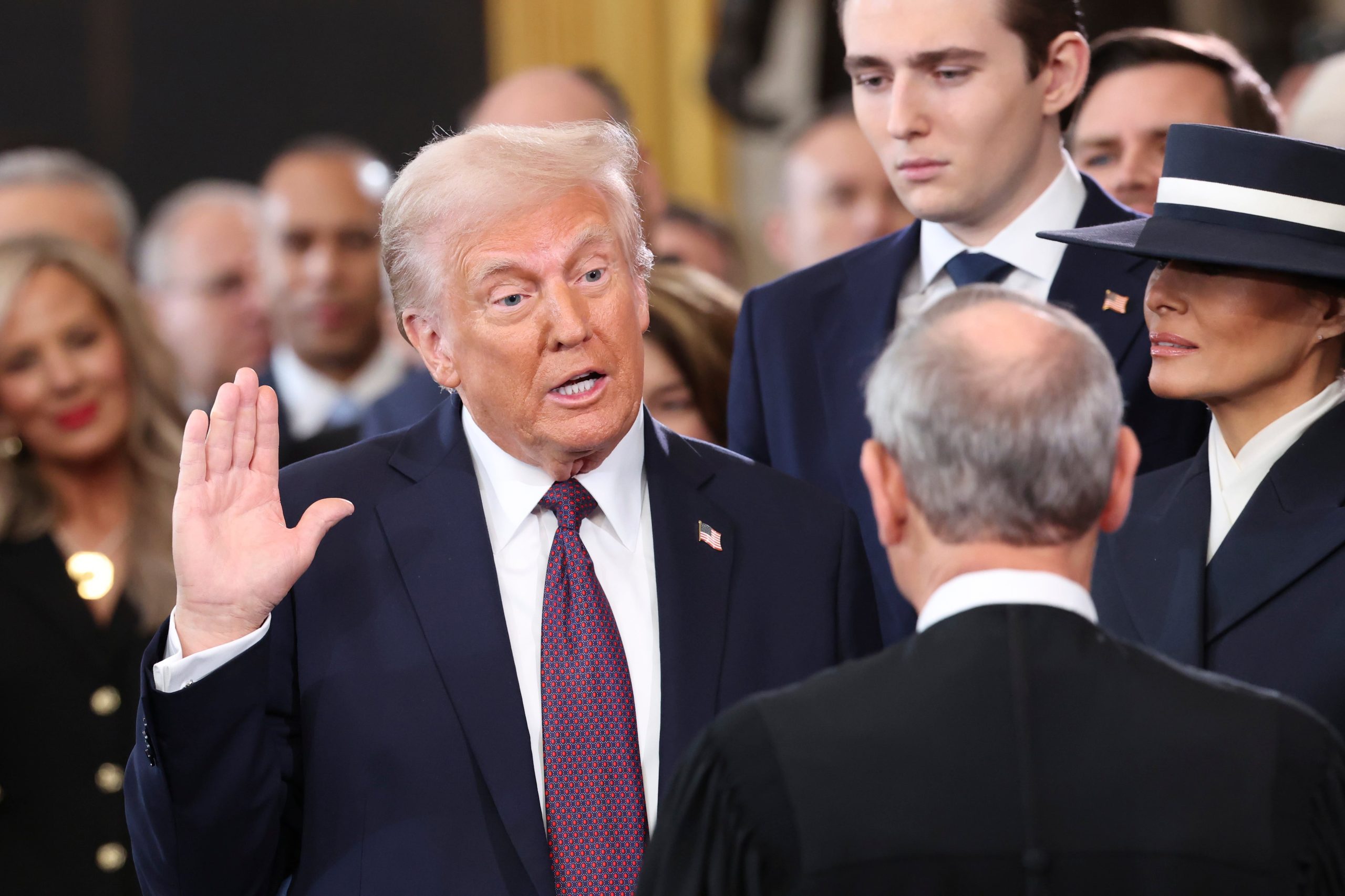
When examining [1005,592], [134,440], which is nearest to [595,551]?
[1005,592]

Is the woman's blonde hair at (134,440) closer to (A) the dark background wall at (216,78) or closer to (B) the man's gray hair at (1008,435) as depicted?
(B) the man's gray hair at (1008,435)

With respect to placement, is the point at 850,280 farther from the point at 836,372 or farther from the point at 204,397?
the point at 204,397

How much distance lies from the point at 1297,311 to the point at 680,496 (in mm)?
990

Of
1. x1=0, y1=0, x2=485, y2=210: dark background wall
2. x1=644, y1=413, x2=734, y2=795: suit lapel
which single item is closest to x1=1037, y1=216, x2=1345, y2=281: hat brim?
x1=644, y1=413, x2=734, y2=795: suit lapel

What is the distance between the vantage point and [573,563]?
2.38 metres

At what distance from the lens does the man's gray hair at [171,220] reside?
657 cm

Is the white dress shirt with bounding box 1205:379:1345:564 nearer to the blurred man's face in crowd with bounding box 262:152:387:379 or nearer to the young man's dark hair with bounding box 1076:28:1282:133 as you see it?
the young man's dark hair with bounding box 1076:28:1282:133

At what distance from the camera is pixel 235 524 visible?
7.21 ft

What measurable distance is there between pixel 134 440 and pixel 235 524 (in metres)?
1.74

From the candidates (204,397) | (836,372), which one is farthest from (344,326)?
(836,372)

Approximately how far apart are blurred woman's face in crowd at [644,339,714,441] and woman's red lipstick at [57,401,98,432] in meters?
1.29

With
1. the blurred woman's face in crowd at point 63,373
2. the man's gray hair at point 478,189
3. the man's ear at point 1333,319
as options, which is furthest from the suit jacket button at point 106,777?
the man's ear at point 1333,319

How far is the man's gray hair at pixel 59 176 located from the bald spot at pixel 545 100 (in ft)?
5.35

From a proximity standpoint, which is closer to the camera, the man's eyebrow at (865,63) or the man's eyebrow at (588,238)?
the man's eyebrow at (588,238)
